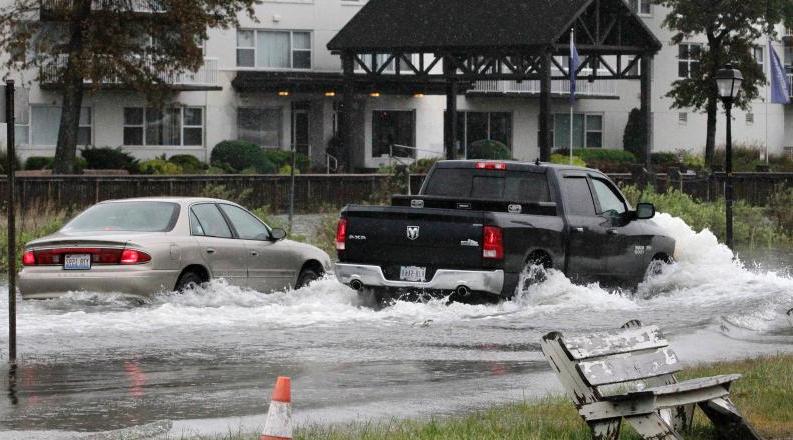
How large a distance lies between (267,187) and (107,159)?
14761mm

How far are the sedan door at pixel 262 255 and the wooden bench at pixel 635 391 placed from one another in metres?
10.0

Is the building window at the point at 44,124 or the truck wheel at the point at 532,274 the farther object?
the building window at the point at 44,124

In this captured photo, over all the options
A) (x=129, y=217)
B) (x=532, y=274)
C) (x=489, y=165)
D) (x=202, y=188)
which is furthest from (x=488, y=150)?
(x=129, y=217)

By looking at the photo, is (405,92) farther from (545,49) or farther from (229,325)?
(229,325)

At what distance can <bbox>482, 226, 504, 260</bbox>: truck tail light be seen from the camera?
57.3 feet

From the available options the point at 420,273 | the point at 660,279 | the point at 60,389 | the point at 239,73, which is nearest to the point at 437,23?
the point at 239,73

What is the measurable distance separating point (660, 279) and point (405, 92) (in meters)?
39.4

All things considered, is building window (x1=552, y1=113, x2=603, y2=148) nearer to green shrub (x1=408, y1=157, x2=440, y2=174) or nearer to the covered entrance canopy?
the covered entrance canopy

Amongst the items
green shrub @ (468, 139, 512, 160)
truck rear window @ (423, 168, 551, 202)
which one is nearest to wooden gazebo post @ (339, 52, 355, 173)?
green shrub @ (468, 139, 512, 160)

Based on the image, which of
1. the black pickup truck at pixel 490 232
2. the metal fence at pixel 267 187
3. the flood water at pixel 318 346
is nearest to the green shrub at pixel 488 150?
the metal fence at pixel 267 187

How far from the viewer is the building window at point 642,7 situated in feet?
227

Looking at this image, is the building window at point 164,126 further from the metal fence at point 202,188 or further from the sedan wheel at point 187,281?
the sedan wheel at point 187,281

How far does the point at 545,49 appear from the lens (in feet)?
152

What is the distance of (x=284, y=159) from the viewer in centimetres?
5556
